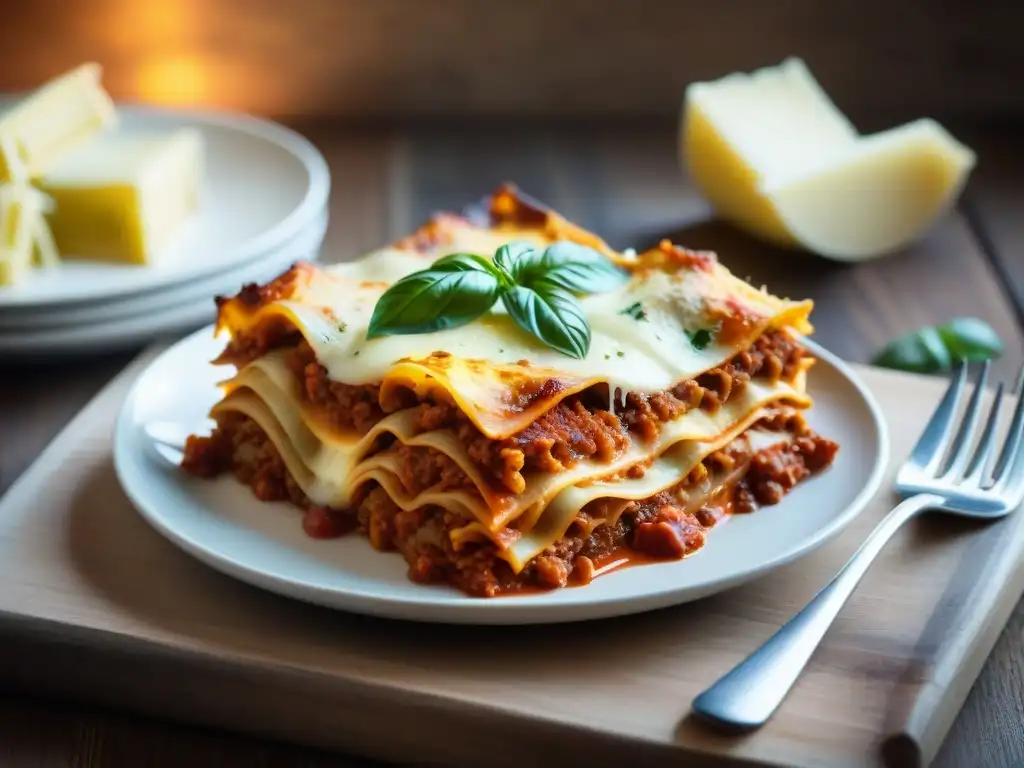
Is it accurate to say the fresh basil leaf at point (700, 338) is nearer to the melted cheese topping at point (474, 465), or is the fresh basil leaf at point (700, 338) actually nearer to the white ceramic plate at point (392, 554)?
the melted cheese topping at point (474, 465)

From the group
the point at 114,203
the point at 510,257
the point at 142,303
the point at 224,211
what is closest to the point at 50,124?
the point at 114,203

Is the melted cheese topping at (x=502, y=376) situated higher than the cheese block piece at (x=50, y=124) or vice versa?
the melted cheese topping at (x=502, y=376)

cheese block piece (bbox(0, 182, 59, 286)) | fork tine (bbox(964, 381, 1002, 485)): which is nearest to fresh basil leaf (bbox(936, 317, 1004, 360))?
fork tine (bbox(964, 381, 1002, 485))

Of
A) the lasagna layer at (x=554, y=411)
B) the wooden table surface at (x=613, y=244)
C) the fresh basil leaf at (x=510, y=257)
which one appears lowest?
the wooden table surface at (x=613, y=244)

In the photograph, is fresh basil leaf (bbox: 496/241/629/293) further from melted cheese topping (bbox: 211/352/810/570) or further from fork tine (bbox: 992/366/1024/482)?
fork tine (bbox: 992/366/1024/482)

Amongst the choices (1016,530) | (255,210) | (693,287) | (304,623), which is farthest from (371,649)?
(255,210)

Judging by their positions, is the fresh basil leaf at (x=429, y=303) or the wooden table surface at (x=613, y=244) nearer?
the wooden table surface at (x=613, y=244)

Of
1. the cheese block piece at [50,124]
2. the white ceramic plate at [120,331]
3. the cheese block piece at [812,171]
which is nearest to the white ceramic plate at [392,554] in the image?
the white ceramic plate at [120,331]
